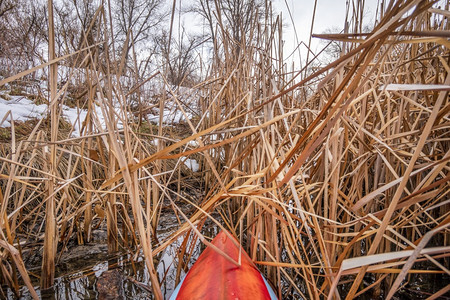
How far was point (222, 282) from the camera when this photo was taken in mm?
655

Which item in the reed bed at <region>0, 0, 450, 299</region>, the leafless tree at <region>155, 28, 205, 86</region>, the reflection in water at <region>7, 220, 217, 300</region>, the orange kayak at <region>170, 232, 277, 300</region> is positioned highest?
the leafless tree at <region>155, 28, 205, 86</region>

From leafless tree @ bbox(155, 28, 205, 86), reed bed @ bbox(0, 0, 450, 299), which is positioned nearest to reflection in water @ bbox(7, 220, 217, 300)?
reed bed @ bbox(0, 0, 450, 299)

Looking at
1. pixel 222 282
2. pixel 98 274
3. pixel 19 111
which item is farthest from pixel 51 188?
pixel 19 111

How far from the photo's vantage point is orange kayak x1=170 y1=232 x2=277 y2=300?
2.08 ft

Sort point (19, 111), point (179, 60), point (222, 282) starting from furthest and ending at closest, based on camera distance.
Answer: point (19, 111) → point (179, 60) → point (222, 282)

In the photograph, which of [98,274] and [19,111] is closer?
[98,274]

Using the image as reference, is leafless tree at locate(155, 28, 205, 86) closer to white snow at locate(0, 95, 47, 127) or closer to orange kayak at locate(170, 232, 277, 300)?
orange kayak at locate(170, 232, 277, 300)

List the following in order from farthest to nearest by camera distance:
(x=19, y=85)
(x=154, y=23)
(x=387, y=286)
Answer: (x=154, y=23)
(x=19, y=85)
(x=387, y=286)

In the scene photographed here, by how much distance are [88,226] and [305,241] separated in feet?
3.19

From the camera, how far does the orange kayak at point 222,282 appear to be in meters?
0.63

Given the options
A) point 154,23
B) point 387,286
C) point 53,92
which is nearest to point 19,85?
point 53,92

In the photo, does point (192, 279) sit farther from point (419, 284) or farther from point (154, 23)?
point (154, 23)

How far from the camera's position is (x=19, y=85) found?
16.8ft

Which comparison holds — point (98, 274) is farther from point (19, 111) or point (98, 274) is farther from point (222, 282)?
point (19, 111)
